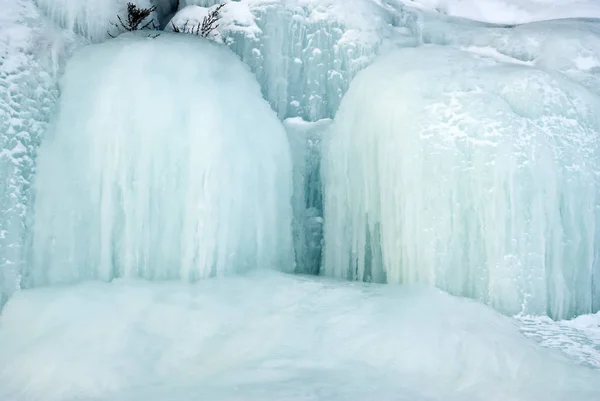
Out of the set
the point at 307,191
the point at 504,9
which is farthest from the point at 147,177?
the point at 504,9

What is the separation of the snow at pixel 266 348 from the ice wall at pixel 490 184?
43cm

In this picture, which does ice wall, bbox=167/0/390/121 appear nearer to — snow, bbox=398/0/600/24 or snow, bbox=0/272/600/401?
snow, bbox=398/0/600/24

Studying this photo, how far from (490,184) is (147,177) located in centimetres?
278

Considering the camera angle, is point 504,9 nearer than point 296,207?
No

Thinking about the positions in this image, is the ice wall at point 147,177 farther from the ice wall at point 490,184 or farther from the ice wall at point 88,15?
the ice wall at point 490,184

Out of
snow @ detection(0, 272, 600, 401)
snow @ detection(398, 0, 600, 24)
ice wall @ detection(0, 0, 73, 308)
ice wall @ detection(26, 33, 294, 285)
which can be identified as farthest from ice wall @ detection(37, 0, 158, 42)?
snow @ detection(398, 0, 600, 24)

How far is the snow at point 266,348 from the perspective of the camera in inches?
120

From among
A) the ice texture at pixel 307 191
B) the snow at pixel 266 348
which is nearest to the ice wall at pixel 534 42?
the ice texture at pixel 307 191

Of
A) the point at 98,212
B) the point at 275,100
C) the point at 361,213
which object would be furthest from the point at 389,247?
the point at 98,212

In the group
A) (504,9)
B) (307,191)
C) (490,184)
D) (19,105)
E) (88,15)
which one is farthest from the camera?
(504,9)

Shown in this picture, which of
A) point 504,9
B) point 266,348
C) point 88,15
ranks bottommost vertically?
point 266,348

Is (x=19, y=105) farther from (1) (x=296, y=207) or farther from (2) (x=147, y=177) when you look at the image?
(1) (x=296, y=207)

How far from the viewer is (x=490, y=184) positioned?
181 inches

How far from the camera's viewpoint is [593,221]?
4.66 meters
